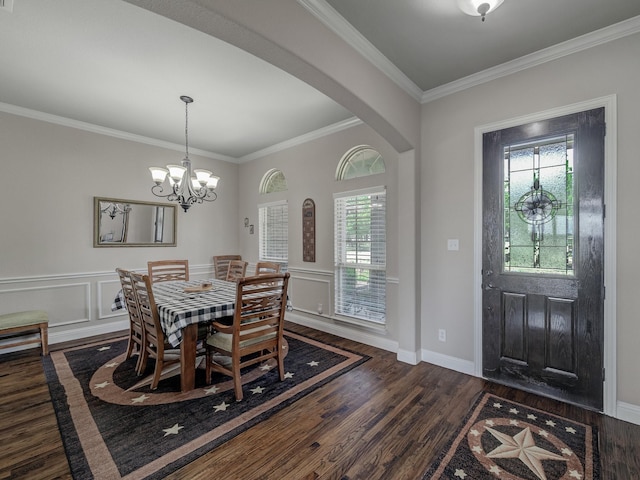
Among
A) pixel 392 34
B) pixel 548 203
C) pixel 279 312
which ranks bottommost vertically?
pixel 279 312

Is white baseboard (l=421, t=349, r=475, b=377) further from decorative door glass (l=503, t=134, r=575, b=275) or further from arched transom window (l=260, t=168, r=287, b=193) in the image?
arched transom window (l=260, t=168, r=287, b=193)

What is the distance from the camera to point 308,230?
4355mm

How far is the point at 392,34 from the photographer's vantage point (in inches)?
87.6

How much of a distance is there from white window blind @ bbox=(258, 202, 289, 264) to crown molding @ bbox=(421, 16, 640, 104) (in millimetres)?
2724

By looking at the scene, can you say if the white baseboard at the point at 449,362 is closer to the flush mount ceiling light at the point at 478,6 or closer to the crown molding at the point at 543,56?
the crown molding at the point at 543,56

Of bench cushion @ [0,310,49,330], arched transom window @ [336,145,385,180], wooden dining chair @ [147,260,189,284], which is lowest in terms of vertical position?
bench cushion @ [0,310,49,330]

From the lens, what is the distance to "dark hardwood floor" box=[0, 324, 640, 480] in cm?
168

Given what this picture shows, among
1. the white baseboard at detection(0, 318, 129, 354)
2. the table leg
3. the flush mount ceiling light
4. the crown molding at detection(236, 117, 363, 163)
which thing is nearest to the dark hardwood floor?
the table leg

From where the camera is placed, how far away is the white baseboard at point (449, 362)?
2842 mm

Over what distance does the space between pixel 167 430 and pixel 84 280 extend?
9.75ft

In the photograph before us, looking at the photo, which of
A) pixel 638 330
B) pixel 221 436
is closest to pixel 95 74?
pixel 221 436

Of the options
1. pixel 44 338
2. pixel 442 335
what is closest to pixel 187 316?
pixel 44 338

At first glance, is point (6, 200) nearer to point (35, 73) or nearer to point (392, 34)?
point (35, 73)

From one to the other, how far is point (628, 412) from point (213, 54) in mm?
4206
